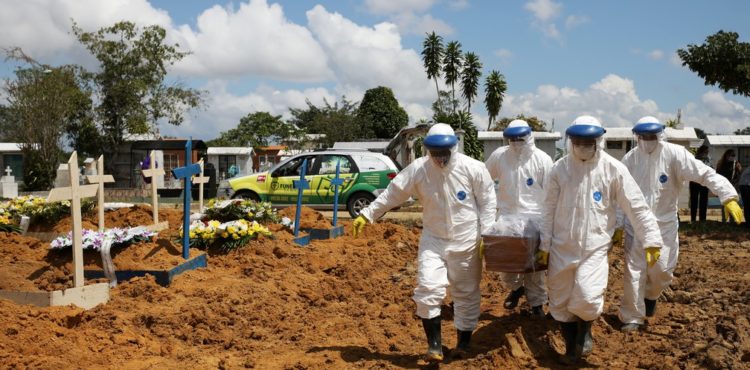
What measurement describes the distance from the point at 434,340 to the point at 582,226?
1.40 m

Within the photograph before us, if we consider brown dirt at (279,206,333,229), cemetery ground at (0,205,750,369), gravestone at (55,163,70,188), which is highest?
gravestone at (55,163,70,188)

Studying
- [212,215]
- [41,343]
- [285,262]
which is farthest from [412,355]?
[212,215]

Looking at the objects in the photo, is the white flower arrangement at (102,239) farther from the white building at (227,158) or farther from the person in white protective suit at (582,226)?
the white building at (227,158)

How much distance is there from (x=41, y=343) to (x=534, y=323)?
4120mm

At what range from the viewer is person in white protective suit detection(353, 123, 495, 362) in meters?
5.67

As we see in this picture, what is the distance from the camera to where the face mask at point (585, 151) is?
549 centimetres

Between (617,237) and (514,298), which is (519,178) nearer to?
(514,298)

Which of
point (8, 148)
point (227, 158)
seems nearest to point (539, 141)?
point (227, 158)

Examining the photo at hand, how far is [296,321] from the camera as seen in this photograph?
705 cm

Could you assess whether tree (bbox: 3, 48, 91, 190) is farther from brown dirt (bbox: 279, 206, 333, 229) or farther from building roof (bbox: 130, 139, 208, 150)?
brown dirt (bbox: 279, 206, 333, 229)

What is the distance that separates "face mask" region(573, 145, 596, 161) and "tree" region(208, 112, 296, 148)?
46.6 m

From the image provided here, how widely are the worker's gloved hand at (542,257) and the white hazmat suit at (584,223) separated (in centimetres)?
3

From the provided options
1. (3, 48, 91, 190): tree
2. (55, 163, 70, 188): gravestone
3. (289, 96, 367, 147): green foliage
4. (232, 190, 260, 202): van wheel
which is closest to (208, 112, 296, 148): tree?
(289, 96, 367, 147): green foliage

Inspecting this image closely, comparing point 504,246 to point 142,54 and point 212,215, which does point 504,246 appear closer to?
point 212,215
